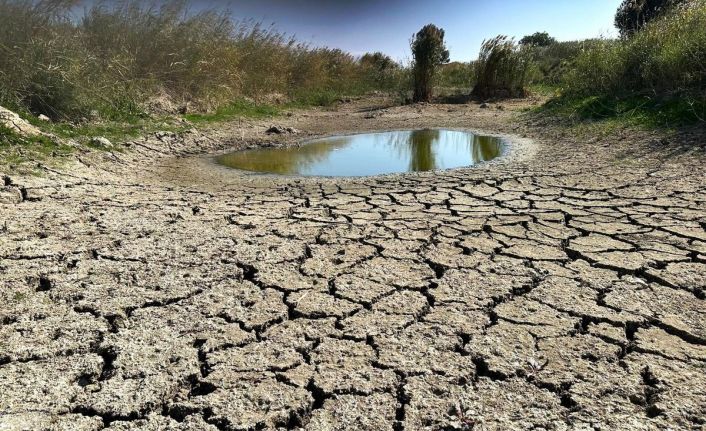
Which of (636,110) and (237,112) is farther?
(237,112)

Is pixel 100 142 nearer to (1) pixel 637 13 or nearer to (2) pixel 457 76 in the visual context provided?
(1) pixel 637 13

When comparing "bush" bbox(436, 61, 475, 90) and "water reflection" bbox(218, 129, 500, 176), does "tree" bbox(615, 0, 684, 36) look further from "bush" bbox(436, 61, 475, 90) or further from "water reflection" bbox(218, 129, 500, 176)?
"water reflection" bbox(218, 129, 500, 176)

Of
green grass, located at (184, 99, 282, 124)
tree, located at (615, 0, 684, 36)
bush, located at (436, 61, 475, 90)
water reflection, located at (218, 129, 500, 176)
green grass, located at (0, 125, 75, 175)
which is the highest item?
tree, located at (615, 0, 684, 36)

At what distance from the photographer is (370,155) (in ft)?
18.9

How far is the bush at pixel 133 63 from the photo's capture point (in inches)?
218

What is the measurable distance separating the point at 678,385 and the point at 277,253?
1716 mm

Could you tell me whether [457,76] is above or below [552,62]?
below

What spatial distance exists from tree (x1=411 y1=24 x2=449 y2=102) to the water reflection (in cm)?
496

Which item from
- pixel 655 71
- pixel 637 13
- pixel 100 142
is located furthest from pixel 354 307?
pixel 637 13

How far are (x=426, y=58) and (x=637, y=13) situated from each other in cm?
431

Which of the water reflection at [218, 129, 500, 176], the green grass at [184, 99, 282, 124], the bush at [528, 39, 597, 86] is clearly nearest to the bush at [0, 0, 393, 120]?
the green grass at [184, 99, 282, 124]

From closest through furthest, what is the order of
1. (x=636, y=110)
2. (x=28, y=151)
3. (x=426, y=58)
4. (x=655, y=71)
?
(x=28, y=151) → (x=636, y=110) → (x=655, y=71) → (x=426, y=58)

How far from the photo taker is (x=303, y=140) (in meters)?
6.91

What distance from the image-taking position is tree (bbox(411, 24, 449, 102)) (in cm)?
1176
